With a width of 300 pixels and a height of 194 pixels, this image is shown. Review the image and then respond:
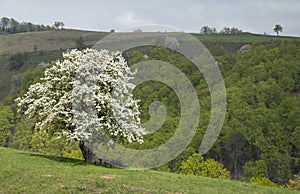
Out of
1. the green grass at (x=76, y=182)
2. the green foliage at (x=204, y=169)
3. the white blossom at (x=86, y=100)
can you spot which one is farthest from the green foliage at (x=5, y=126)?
the green grass at (x=76, y=182)

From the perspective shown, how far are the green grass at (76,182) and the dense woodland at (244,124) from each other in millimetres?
50703

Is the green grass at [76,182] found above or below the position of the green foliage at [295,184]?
above

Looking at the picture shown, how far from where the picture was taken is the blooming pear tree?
31.6 meters

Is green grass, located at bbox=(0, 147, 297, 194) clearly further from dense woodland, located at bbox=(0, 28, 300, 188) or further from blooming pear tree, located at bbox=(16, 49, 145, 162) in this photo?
dense woodland, located at bbox=(0, 28, 300, 188)

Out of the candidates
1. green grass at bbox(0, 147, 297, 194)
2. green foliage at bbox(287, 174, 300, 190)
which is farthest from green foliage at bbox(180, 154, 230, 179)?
green grass at bbox(0, 147, 297, 194)

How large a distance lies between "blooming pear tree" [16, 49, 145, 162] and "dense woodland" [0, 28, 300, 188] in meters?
45.9

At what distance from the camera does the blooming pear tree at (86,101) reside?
104ft

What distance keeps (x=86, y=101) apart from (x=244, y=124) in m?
91.7

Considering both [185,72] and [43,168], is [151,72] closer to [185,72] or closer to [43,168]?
[185,72]

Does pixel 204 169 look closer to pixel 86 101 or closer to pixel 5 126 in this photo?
pixel 86 101

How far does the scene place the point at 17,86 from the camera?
188375 millimetres

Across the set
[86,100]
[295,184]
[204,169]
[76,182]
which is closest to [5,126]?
[204,169]

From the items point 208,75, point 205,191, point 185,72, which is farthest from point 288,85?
point 205,191

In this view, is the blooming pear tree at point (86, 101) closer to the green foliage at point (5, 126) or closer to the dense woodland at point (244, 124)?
the dense woodland at point (244, 124)
